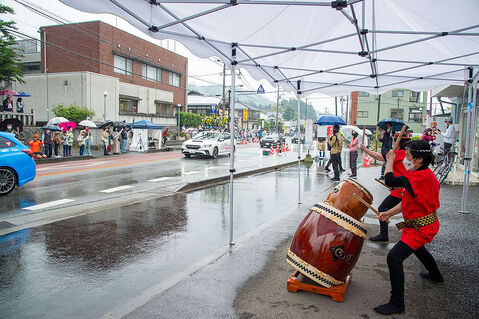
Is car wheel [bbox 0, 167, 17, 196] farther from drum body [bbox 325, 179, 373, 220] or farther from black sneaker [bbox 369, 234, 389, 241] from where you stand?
black sneaker [bbox 369, 234, 389, 241]

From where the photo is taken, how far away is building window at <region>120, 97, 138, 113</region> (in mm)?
34169

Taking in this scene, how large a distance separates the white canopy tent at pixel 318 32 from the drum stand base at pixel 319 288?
1744mm

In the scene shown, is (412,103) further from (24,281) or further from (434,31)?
(24,281)

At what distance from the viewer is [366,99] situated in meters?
53.7

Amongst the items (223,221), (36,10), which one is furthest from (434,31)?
(36,10)

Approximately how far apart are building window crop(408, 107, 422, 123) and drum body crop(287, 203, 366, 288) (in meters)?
55.0

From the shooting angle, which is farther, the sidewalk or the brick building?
the brick building

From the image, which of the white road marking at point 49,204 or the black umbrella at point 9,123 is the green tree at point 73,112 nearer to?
the black umbrella at point 9,123

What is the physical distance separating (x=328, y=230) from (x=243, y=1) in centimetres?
301

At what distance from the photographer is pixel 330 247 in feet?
10.8

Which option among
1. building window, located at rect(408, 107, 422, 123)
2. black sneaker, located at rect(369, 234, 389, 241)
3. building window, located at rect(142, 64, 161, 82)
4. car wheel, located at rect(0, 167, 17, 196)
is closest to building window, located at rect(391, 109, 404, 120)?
building window, located at rect(408, 107, 422, 123)

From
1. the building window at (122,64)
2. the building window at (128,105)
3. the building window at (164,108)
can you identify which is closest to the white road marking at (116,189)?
the building window at (128,105)

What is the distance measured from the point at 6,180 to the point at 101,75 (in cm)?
2240

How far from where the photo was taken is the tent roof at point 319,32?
469 cm
